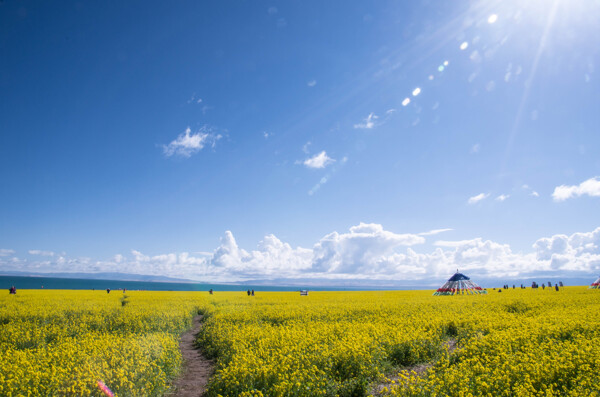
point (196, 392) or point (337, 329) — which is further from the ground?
point (337, 329)

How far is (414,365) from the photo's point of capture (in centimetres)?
1348

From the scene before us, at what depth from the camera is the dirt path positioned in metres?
12.8

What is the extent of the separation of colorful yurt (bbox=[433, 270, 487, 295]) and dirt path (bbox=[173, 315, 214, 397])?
48.7m

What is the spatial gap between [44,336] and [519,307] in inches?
1431

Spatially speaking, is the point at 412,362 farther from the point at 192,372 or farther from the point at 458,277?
the point at 458,277

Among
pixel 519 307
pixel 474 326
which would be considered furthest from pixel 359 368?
pixel 519 307

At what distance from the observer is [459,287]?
5622cm

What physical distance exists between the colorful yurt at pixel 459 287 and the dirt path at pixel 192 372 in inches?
1917

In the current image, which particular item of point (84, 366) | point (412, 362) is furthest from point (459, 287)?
point (84, 366)

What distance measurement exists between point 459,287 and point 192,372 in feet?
177

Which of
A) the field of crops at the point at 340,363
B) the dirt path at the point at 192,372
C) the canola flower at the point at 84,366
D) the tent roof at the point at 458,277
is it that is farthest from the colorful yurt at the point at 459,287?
the canola flower at the point at 84,366

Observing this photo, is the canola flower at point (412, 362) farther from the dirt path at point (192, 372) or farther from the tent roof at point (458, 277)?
the tent roof at point (458, 277)

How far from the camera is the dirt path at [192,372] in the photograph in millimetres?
12750

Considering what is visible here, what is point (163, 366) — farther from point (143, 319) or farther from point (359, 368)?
point (143, 319)
